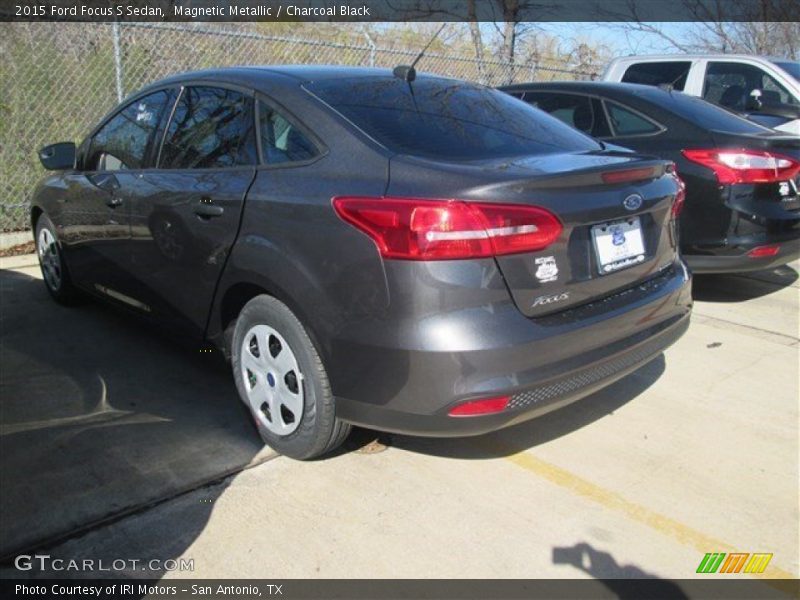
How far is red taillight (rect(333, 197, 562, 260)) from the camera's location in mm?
2451

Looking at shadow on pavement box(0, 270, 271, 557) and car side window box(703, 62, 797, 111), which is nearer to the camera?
shadow on pavement box(0, 270, 271, 557)

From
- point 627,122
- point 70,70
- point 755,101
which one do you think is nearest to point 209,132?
point 627,122

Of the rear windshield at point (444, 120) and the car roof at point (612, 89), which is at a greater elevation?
the car roof at point (612, 89)

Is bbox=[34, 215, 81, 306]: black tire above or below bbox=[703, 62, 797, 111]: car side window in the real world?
below

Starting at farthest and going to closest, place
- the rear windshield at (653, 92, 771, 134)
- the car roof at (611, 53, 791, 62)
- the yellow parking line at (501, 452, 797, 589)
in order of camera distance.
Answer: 1. the car roof at (611, 53, 791, 62)
2. the rear windshield at (653, 92, 771, 134)
3. the yellow parking line at (501, 452, 797, 589)

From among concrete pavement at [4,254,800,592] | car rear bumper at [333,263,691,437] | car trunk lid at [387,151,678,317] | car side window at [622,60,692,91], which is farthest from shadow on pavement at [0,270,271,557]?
car side window at [622,60,692,91]

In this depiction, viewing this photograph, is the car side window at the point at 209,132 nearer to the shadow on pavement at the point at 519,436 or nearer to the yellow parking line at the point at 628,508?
the shadow on pavement at the point at 519,436

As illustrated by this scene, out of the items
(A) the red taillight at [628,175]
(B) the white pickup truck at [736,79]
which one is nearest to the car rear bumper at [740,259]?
(A) the red taillight at [628,175]

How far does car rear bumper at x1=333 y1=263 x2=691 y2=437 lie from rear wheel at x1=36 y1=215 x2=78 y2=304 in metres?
3.10

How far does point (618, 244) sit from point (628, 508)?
106 centimetres

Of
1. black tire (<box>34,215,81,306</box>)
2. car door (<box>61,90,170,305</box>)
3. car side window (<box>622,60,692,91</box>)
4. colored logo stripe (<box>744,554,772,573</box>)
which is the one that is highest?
car side window (<box>622,60,692,91</box>)

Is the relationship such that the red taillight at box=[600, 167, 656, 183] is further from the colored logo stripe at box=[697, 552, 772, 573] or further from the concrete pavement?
the colored logo stripe at box=[697, 552, 772, 573]

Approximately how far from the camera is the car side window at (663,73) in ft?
26.6

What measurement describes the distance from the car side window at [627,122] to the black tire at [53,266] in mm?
4252
